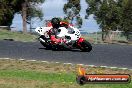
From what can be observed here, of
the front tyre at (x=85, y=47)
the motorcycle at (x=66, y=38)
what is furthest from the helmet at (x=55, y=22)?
the front tyre at (x=85, y=47)

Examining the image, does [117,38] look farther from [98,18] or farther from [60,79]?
[60,79]

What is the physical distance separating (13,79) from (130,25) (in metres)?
43.9

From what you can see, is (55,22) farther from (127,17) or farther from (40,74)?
(127,17)

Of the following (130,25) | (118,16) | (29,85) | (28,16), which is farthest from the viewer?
(28,16)

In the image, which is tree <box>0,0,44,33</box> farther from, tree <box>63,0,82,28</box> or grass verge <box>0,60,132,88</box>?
grass verge <box>0,60,132,88</box>

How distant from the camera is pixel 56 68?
46.3 feet

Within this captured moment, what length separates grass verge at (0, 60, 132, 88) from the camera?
10172 mm

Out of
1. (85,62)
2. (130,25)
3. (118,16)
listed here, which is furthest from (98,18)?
(85,62)

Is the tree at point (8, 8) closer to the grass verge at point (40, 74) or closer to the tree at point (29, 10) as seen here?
the tree at point (29, 10)

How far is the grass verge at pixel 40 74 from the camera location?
33.4ft

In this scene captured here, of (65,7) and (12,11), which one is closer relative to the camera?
(12,11)

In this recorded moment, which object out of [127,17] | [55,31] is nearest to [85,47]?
[55,31]

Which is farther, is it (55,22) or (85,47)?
(55,22)

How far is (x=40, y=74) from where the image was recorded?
40.7 ft
